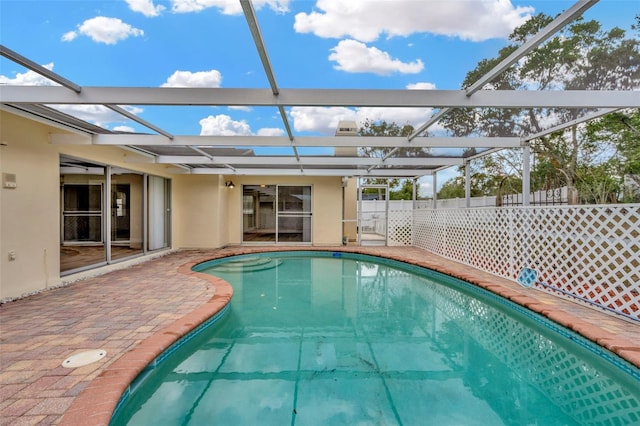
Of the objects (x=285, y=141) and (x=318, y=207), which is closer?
(x=285, y=141)

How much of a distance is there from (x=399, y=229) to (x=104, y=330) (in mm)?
10325

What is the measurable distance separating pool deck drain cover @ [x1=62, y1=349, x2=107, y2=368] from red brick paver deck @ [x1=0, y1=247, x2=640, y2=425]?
0.06m

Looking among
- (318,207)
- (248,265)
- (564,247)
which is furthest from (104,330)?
(318,207)

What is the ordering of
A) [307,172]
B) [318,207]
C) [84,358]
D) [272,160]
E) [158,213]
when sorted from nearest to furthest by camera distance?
[84,358]
[272,160]
[158,213]
[307,172]
[318,207]

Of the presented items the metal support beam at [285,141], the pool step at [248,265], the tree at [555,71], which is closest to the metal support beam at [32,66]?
the metal support beam at [285,141]

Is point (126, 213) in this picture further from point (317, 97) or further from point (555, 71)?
point (555, 71)

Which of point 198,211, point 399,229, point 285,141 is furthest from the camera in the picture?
point 399,229

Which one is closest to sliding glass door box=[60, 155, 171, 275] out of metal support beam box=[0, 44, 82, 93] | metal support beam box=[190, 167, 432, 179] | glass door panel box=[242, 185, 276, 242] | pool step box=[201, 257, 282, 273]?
metal support beam box=[190, 167, 432, 179]

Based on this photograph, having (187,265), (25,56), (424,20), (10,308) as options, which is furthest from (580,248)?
(10,308)

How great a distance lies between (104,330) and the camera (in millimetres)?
3449

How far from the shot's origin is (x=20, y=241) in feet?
15.1

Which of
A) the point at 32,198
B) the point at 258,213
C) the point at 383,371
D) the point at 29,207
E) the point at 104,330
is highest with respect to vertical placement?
the point at 32,198

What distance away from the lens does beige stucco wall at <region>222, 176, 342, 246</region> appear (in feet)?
37.7

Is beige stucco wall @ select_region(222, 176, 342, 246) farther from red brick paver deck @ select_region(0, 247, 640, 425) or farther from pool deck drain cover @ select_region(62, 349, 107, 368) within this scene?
pool deck drain cover @ select_region(62, 349, 107, 368)
